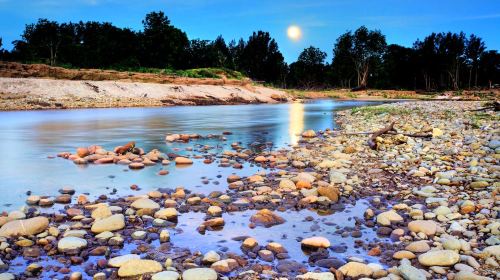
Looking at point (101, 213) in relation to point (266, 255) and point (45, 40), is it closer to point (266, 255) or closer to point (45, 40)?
point (266, 255)

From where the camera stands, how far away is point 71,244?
4.01 metres

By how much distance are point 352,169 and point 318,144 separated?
3839 mm

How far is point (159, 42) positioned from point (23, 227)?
6682 cm

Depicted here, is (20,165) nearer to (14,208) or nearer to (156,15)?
(14,208)

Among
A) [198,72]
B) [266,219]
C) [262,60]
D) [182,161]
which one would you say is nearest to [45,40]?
[198,72]

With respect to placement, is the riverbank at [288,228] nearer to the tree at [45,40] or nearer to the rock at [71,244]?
the rock at [71,244]

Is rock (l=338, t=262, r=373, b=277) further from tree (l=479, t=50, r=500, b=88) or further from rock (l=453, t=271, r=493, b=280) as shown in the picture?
tree (l=479, t=50, r=500, b=88)

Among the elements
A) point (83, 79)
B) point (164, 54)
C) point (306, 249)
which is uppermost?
point (164, 54)

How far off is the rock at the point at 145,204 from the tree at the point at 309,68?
97.0m

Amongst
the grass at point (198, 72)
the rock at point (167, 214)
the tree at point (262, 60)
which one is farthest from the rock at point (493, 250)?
the tree at point (262, 60)

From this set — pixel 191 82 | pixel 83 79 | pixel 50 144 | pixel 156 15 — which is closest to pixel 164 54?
pixel 156 15

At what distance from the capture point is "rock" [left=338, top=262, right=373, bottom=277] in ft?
11.6

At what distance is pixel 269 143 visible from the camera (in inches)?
497

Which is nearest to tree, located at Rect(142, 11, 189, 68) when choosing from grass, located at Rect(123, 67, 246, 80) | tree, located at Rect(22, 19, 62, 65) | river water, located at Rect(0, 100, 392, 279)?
grass, located at Rect(123, 67, 246, 80)
